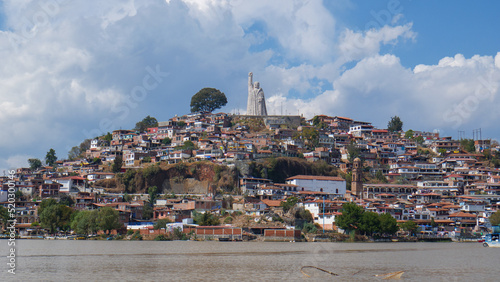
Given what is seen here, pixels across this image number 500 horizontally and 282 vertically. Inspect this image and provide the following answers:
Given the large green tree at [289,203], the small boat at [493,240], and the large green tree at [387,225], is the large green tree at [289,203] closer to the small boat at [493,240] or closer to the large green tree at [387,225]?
the large green tree at [387,225]

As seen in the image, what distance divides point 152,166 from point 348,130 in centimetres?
4377

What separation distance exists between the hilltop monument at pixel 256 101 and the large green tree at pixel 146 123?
18273 mm

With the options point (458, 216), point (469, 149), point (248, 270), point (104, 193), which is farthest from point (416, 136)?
point (248, 270)

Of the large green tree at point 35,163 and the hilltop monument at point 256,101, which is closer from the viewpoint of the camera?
the large green tree at point 35,163

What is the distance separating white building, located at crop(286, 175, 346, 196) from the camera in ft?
273

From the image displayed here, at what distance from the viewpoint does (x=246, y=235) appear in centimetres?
6322

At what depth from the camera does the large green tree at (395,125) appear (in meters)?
124

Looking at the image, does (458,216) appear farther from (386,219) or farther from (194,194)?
(194,194)

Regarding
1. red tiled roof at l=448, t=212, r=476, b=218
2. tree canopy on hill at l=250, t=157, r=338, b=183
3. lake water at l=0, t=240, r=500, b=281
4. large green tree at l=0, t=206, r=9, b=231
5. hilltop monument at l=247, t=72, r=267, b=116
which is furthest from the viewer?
hilltop monument at l=247, t=72, r=267, b=116

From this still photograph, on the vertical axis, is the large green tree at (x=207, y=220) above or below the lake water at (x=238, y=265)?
above

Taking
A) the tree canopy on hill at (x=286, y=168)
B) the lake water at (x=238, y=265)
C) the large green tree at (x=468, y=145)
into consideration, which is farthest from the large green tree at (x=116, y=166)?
the large green tree at (x=468, y=145)

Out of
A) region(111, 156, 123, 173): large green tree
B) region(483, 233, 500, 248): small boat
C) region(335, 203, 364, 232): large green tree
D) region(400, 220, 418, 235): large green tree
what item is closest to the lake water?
region(483, 233, 500, 248): small boat

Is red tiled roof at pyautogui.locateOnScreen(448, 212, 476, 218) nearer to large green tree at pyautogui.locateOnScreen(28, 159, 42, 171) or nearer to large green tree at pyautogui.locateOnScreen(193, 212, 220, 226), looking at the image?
large green tree at pyautogui.locateOnScreen(193, 212, 220, 226)

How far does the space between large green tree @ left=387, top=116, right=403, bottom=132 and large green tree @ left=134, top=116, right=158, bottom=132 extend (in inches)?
1798
